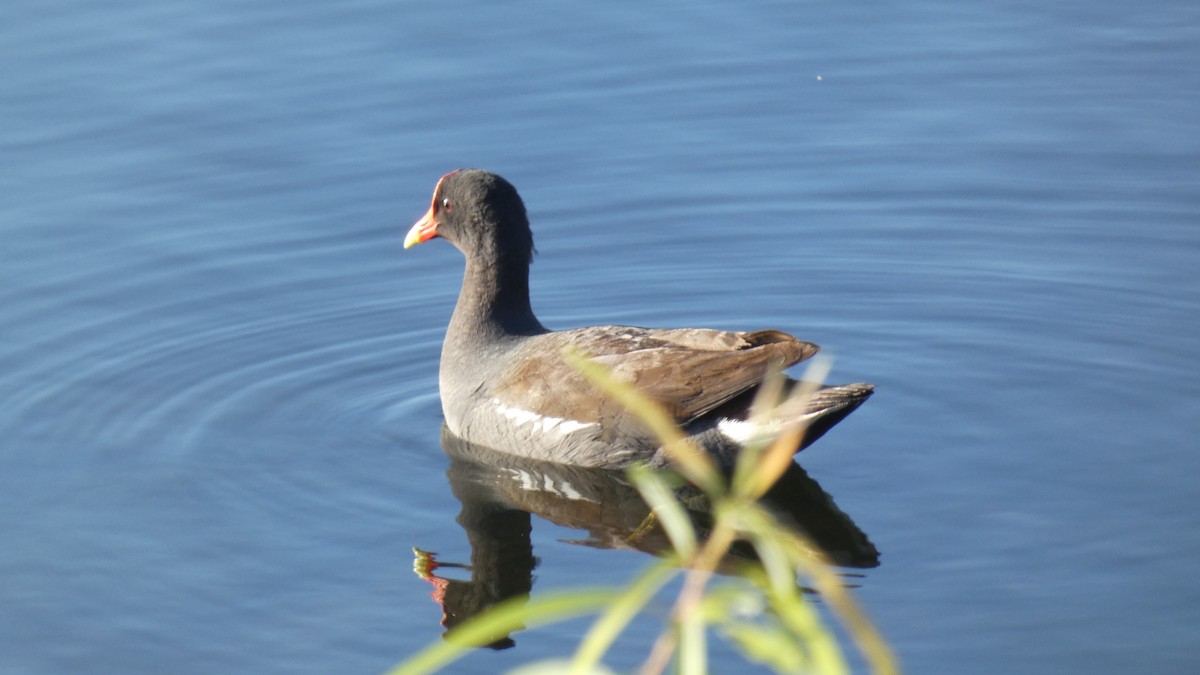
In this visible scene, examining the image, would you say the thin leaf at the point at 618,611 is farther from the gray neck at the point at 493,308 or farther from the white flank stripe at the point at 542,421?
the gray neck at the point at 493,308

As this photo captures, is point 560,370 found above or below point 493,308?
below

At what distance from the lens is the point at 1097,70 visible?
12492 mm

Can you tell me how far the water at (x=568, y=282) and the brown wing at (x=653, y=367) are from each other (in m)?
0.68

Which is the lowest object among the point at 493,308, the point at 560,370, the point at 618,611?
the point at 560,370

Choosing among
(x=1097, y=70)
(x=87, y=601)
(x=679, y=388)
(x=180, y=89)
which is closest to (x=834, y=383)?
(x=679, y=388)

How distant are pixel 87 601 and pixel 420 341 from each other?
3.29 meters

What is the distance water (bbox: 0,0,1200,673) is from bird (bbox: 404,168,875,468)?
455mm

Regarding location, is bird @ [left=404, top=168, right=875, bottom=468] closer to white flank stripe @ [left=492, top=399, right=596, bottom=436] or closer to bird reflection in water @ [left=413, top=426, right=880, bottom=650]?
white flank stripe @ [left=492, top=399, right=596, bottom=436]

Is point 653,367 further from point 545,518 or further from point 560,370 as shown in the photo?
point 545,518

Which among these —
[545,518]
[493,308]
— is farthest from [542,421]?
[493,308]

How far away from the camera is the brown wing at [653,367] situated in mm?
7711

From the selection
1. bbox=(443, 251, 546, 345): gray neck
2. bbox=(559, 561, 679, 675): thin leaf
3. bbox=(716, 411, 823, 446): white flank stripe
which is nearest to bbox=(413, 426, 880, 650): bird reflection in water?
bbox=(716, 411, 823, 446): white flank stripe

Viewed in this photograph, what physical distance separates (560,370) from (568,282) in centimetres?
223

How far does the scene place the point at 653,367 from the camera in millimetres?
7879
